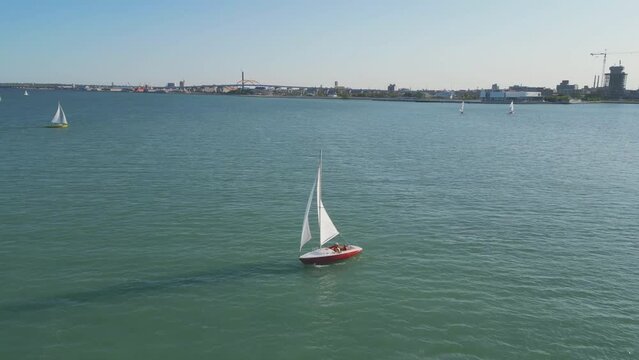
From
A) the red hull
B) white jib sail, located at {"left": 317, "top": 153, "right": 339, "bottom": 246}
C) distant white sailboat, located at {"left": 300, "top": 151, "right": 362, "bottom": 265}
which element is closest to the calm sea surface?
the red hull

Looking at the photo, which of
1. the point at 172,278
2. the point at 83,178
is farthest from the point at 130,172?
the point at 172,278

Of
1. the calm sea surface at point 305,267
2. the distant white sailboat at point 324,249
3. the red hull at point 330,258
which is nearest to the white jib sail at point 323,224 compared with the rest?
the distant white sailboat at point 324,249

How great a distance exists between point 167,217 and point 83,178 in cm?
2515

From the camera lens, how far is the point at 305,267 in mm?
42938

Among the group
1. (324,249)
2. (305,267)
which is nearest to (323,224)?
(324,249)

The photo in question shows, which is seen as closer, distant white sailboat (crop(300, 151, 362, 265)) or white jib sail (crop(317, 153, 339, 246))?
distant white sailboat (crop(300, 151, 362, 265))

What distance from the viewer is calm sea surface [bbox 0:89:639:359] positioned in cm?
3198

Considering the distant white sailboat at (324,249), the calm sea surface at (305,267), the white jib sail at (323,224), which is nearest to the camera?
the calm sea surface at (305,267)

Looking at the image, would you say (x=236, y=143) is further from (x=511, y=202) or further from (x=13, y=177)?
(x=511, y=202)

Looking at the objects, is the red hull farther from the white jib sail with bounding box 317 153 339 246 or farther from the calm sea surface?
the white jib sail with bounding box 317 153 339 246

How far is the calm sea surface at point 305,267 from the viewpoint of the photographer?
32.0 metres

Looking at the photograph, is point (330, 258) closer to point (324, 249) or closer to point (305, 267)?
point (324, 249)

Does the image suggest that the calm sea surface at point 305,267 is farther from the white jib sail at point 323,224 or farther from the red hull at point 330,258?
the white jib sail at point 323,224

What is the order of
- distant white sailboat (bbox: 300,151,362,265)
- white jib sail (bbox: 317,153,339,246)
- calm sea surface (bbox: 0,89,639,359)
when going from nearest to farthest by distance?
calm sea surface (bbox: 0,89,639,359) → distant white sailboat (bbox: 300,151,362,265) → white jib sail (bbox: 317,153,339,246)
